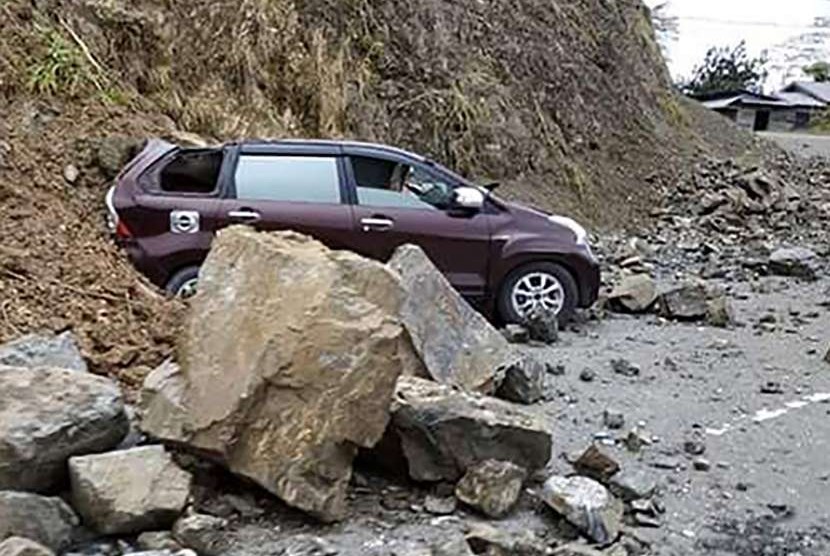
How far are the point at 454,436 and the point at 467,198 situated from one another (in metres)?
4.08

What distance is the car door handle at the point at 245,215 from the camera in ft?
28.1

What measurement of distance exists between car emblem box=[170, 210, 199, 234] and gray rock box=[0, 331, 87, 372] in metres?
2.63

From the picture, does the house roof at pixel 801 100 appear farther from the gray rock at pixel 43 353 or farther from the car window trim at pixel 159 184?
the gray rock at pixel 43 353

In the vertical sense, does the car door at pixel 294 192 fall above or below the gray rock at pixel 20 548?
above

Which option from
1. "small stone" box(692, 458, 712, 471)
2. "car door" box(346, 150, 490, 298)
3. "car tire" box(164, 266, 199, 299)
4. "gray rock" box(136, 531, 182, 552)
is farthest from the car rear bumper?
"gray rock" box(136, 531, 182, 552)

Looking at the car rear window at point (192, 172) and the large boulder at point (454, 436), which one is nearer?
the large boulder at point (454, 436)

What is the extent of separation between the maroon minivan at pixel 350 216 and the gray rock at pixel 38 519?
3.98 meters

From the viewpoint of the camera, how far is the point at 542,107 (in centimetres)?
1802

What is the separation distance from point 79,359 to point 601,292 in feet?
21.5

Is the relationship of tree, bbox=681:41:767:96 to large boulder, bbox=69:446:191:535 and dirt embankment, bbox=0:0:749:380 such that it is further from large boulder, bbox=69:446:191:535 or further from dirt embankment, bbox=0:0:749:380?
large boulder, bbox=69:446:191:535

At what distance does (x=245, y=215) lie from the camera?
859cm

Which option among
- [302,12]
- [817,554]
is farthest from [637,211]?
[817,554]

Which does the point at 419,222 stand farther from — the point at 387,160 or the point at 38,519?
the point at 38,519

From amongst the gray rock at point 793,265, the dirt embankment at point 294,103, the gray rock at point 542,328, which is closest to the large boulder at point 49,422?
the dirt embankment at point 294,103
